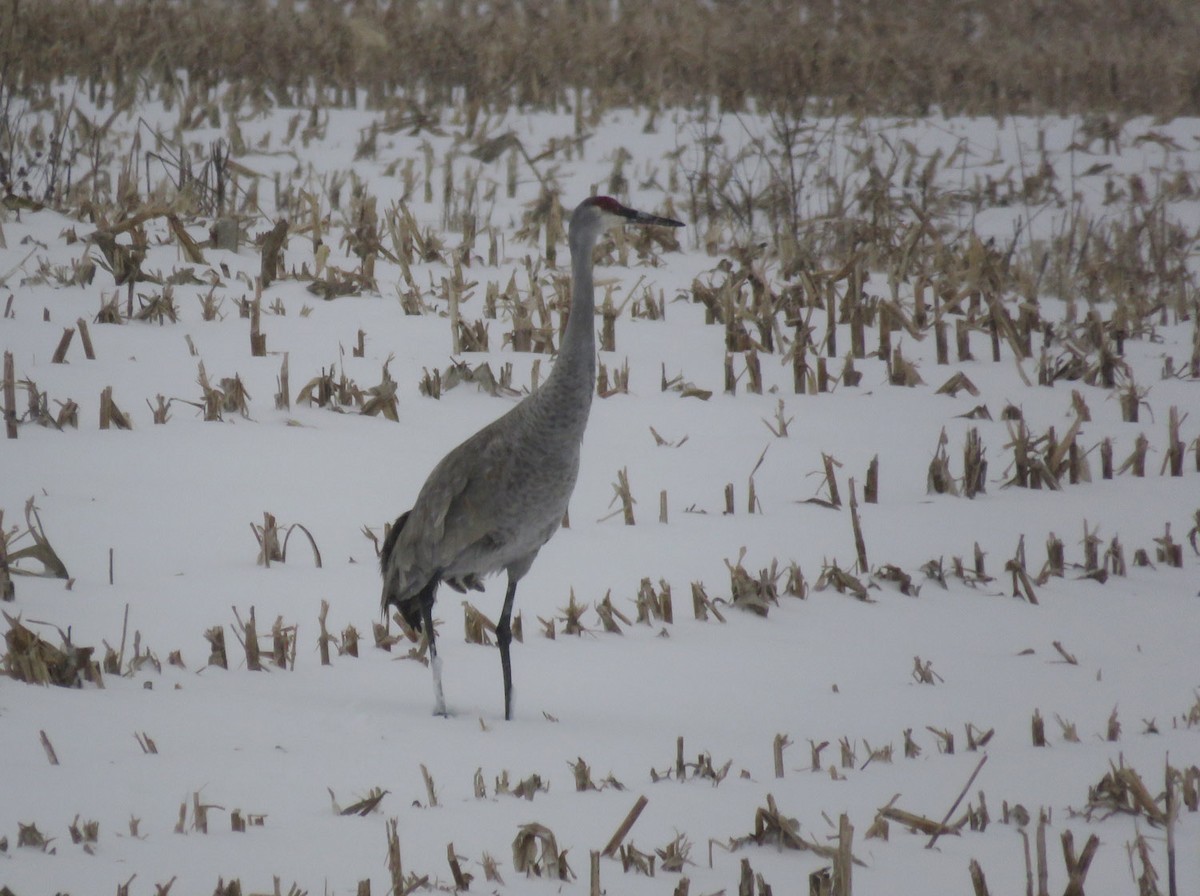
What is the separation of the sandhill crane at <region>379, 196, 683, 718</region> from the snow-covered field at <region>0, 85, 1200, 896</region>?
1.19ft

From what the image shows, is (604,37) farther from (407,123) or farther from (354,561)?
(354,561)

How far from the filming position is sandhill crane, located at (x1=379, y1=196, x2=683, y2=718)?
4.53 metres

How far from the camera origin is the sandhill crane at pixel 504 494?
14.9 ft

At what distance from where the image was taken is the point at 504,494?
4.51 m

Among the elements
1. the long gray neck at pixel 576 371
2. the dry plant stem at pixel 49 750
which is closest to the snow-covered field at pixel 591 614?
the dry plant stem at pixel 49 750

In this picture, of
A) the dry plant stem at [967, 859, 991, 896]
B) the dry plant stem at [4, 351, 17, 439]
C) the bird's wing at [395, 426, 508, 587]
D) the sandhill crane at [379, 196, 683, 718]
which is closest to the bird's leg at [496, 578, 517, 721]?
the sandhill crane at [379, 196, 683, 718]

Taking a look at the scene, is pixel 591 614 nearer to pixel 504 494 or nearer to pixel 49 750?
pixel 504 494

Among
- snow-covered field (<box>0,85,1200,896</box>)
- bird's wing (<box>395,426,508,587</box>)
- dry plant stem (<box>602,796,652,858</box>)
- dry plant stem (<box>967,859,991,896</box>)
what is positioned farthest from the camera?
bird's wing (<box>395,426,508,587</box>)

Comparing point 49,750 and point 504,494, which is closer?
point 49,750

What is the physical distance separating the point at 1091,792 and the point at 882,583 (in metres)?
2.08

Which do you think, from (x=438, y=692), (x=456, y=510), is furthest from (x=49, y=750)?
(x=456, y=510)

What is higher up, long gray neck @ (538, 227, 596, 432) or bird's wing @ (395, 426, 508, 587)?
long gray neck @ (538, 227, 596, 432)

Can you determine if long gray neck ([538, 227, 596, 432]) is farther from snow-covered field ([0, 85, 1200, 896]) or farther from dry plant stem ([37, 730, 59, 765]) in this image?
dry plant stem ([37, 730, 59, 765])

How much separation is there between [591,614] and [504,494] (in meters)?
1.03
